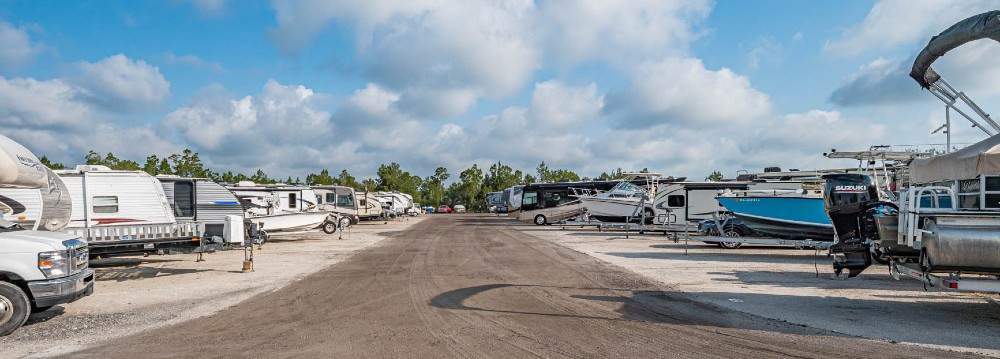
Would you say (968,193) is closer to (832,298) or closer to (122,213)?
(832,298)

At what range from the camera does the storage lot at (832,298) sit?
277 inches

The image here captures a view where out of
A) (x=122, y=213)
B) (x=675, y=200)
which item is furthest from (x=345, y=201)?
(x=122, y=213)

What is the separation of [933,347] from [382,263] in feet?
37.3

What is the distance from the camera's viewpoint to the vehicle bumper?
24.5 feet

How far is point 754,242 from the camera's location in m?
16.5

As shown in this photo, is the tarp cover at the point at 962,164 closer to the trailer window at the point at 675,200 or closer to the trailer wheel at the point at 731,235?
the trailer wheel at the point at 731,235

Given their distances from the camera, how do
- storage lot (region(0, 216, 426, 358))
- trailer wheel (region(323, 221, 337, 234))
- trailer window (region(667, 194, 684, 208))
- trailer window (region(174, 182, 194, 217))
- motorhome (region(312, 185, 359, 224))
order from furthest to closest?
1. motorhome (region(312, 185, 359, 224))
2. trailer wheel (region(323, 221, 337, 234))
3. trailer window (region(667, 194, 684, 208))
4. trailer window (region(174, 182, 194, 217))
5. storage lot (region(0, 216, 426, 358))

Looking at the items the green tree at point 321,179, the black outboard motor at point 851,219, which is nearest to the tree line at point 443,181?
the green tree at point 321,179

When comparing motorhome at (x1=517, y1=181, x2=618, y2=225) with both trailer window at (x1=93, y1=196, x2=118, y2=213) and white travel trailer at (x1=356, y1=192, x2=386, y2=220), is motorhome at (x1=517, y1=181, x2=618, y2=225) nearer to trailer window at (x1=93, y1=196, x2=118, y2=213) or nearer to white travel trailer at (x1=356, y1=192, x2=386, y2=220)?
white travel trailer at (x1=356, y1=192, x2=386, y2=220)

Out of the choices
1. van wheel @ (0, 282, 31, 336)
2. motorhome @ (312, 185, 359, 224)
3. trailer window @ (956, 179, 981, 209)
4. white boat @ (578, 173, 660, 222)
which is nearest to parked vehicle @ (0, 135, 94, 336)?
van wheel @ (0, 282, 31, 336)

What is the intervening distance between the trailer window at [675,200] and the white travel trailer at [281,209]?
15.0 m

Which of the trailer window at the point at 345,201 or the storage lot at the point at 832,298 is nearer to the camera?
the storage lot at the point at 832,298

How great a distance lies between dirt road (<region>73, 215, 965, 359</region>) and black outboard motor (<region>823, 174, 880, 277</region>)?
7.10 ft

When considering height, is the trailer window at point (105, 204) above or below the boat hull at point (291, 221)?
above
